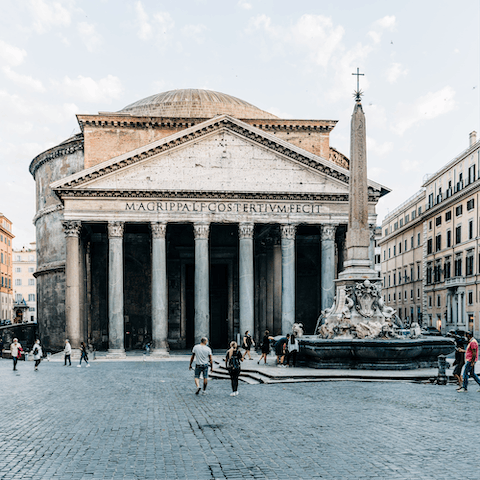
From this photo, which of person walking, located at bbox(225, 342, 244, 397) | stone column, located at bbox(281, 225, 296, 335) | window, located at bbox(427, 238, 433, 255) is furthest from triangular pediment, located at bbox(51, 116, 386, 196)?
window, located at bbox(427, 238, 433, 255)


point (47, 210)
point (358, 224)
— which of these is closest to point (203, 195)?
point (358, 224)

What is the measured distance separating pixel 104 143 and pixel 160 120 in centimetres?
383

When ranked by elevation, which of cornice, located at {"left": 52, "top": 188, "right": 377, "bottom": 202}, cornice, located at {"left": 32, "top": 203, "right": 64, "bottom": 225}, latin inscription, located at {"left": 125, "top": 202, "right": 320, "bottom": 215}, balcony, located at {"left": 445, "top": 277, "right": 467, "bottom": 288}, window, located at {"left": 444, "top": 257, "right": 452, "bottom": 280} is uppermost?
cornice, located at {"left": 32, "top": 203, "right": 64, "bottom": 225}

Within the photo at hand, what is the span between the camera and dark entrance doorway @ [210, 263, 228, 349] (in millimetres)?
41500

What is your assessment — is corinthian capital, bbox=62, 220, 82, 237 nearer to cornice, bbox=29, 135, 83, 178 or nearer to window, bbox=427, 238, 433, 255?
cornice, bbox=29, 135, 83, 178

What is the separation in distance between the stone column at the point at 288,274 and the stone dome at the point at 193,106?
1415 cm

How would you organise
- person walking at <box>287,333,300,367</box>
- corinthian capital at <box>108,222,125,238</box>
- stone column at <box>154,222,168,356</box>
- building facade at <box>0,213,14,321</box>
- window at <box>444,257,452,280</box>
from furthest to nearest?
building facade at <box>0,213,14,321</box> → window at <box>444,257,452,280</box> → stone column at <box>154,222,168,356</box> → corinthian capital at <box>108,222,125,238</box> → person walking at <box>287,333,300,367</box>

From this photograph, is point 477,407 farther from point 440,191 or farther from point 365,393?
point 440,191

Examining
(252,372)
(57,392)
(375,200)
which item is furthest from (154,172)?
(57,392)

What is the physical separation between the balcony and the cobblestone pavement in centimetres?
3542

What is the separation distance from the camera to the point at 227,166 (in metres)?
33.6

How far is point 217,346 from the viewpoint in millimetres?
41781

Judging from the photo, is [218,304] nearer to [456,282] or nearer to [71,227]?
[71,227]

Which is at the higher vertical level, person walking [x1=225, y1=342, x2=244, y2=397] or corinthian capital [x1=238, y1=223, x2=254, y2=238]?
corinthian capital [x1=238, y1=223, x2=254, y2=238]
